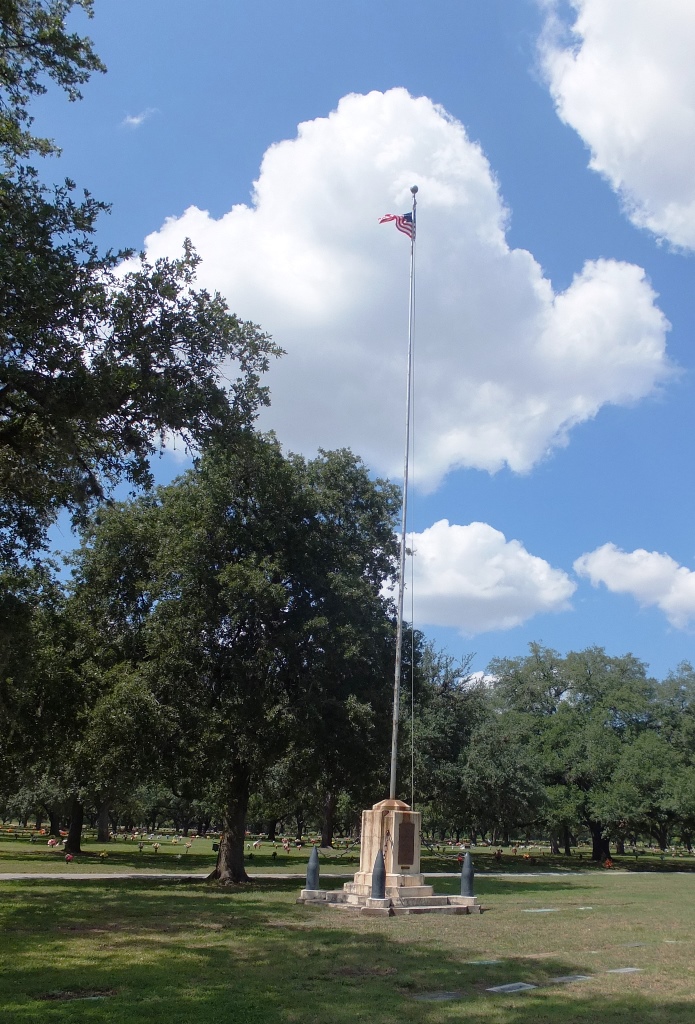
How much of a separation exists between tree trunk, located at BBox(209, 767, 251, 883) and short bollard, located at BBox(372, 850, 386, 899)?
26.0 feet

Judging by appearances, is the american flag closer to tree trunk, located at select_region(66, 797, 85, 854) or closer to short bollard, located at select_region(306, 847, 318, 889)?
short bollard, located at select_region(306, 847, 318, 889)

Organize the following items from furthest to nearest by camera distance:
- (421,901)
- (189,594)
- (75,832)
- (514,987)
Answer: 1. (75,832)
2. (189,594)
3. (421,901)
4. (514,987)

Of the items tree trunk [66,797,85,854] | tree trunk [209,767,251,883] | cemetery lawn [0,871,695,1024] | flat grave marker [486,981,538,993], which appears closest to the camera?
cemetery lawn [0,871,695,1024]

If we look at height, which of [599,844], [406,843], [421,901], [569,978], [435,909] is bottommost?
[599,844]

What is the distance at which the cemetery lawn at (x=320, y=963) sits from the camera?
7.49 m

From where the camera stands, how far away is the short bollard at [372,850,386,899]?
1659cm

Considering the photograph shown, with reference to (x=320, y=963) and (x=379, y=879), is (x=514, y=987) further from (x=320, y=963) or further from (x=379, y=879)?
(x=379, y=879)

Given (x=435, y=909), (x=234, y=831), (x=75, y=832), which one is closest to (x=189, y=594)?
(x=234, y=831)

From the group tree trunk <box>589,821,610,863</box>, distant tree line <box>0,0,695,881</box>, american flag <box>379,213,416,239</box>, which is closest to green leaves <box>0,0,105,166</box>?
distant tree line <box>0,0,695,881</box>

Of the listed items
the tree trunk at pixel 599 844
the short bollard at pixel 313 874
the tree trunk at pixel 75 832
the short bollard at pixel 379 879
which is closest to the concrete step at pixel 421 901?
the short bollard at pixel 379 879

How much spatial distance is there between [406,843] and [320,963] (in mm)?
8453

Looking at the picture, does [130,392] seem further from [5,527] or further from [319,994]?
[319,994]

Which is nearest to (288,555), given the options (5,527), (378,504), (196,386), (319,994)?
(378,504)

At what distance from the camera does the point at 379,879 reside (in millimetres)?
16672
